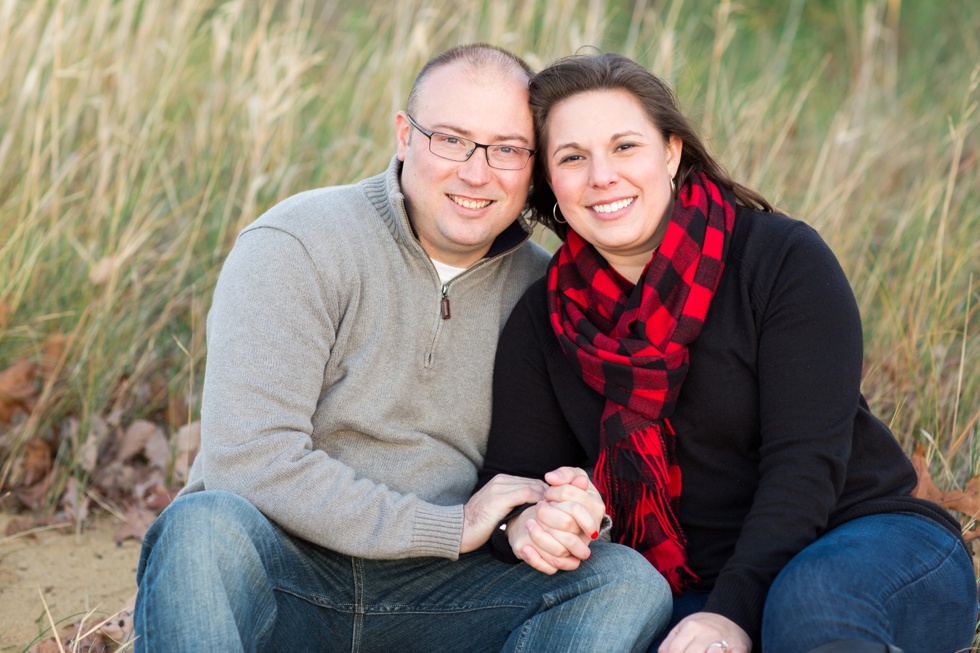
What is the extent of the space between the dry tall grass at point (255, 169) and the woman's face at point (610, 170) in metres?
1.22

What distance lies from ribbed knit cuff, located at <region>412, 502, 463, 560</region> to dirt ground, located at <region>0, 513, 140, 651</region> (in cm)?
116

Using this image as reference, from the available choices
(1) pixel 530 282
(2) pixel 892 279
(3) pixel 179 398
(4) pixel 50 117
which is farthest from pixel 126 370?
(2) pixel 892 279

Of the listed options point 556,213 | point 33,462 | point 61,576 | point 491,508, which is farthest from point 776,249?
point 33,462

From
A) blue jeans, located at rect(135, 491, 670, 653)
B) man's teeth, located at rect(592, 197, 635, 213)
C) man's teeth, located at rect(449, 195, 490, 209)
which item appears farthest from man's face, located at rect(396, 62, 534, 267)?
blue jeans, located at rect(135, 491, 670, 653)

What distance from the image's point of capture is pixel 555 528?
8.21ft

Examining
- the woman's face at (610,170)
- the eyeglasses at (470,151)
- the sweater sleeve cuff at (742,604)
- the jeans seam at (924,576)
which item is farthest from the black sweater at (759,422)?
the eyeglasses at (470,151)

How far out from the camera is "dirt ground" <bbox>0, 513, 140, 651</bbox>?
122 inches

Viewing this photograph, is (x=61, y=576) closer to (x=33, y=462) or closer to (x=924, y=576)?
(x=33, y=462)

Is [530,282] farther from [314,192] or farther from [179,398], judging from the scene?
[179,398]

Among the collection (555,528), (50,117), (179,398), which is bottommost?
(179,398)

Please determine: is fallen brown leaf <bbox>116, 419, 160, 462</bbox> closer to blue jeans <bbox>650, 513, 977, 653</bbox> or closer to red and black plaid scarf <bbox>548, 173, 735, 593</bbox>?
red and black plaid scarf <bbox>548, 173, 735, 593</bbox>

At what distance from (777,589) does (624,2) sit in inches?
264

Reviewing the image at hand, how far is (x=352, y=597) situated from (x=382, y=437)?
1.37 ft

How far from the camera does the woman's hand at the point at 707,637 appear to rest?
88.9 inches
